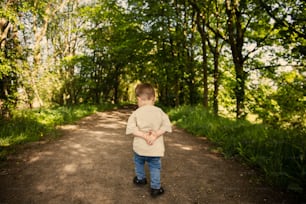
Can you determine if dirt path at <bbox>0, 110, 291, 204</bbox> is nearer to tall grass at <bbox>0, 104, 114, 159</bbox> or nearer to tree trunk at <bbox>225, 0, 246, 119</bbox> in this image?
tall grass at <bbox>0, 104, 114, 159</bbox>

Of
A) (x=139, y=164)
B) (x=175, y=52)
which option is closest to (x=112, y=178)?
(x=139, y=164)

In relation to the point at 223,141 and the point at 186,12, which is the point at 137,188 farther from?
the point at 186,12

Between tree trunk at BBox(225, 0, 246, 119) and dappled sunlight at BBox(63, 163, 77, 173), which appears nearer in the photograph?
dappled sunlight at BBox(63, 163, 77, 173)

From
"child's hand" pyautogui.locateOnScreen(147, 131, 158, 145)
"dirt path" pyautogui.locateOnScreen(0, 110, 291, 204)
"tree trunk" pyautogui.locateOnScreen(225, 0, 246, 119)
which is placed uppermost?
"tree trunk" pyautogui.locateOnScreen(225, 0, 246, 119)

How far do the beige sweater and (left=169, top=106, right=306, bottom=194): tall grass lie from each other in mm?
1849

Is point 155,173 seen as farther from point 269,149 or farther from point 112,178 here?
point 269,149

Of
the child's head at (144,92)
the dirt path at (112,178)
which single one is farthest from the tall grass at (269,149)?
the child's head at (144,92)

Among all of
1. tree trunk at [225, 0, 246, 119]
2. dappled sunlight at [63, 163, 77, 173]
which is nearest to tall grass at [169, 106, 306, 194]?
tree trunk at [225, 0, 246, 119]

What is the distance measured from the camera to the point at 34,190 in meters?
3.69

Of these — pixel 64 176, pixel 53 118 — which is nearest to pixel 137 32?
pixel 53 118

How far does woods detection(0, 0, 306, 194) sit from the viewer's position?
8.78m

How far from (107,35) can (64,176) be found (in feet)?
60.2

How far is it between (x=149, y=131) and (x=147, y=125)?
94 millimetres

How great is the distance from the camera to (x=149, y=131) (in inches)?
139
